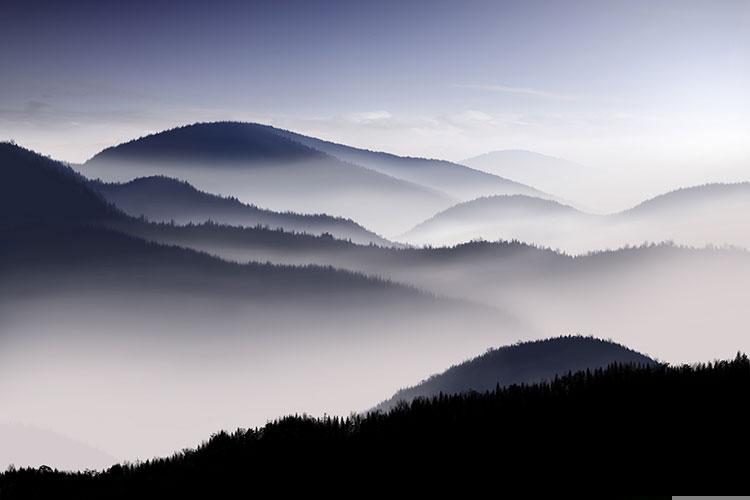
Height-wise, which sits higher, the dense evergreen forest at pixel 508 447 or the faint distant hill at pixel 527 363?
the faint distant hill at pixel 527 363

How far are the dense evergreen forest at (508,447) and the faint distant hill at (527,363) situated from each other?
90253mm

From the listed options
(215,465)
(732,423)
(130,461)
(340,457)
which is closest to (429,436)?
(340,457)

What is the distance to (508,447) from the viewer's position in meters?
19.2

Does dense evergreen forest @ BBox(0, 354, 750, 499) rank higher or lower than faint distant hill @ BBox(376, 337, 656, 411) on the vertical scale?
lower

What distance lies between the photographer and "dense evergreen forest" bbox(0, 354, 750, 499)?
56.5ft

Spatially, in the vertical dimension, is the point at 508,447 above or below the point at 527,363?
below

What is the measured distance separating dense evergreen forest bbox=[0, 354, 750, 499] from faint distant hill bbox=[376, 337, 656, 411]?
9025cm

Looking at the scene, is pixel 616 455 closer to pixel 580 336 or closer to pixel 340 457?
pixel 340 457

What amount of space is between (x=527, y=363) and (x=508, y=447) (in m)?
112

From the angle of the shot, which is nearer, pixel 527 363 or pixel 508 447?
pixel 508 447

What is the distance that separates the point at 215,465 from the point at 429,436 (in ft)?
18.0

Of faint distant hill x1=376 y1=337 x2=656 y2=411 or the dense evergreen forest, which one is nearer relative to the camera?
the dense evergreen forest

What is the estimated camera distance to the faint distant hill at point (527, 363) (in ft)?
389

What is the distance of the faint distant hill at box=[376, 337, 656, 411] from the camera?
11869 centimetres
